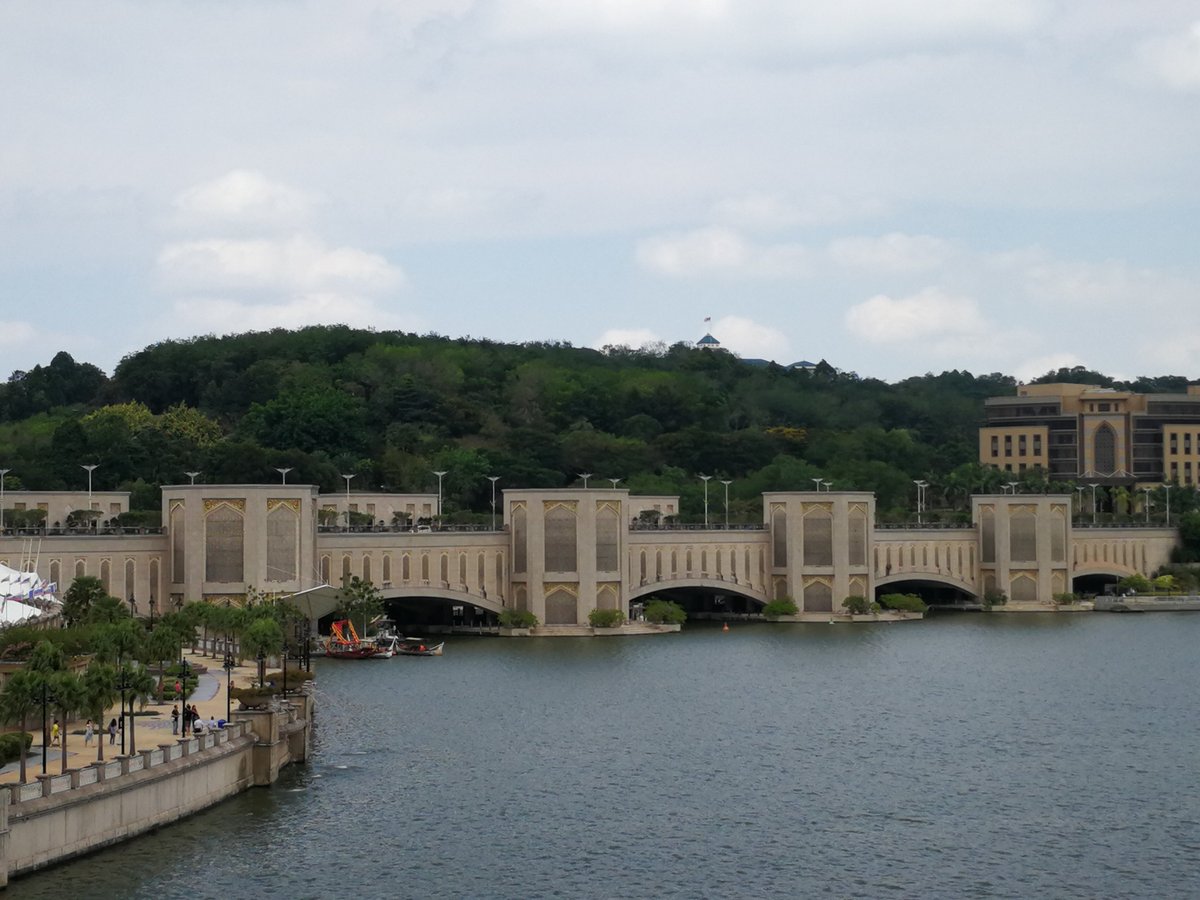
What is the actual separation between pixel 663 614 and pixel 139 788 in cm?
7432

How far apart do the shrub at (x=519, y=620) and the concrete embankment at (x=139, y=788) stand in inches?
1989

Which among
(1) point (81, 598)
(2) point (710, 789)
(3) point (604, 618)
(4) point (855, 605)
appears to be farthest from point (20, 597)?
(4) point (855, 605)

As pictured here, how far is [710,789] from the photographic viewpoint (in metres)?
63.2

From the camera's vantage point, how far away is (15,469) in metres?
163

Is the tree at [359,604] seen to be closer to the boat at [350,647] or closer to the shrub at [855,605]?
the boat at [350,647]

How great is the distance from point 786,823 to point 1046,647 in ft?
189

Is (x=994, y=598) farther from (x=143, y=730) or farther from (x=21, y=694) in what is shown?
(x=21, y=694)

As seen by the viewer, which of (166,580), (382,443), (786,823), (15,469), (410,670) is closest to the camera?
(786,823)

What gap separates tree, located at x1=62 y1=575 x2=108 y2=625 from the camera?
8559 centimetres

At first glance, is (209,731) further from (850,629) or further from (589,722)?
(850,629)

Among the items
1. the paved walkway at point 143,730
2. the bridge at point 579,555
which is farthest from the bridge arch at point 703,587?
the paved walkway at point 143,730

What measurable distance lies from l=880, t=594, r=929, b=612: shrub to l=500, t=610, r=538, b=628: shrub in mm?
30550

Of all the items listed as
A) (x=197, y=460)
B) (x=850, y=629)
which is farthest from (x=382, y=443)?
(x=850, y=629)

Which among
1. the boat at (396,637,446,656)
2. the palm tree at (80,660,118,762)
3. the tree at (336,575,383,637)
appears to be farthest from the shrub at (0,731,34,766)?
the tree at (336,575,383,637)
